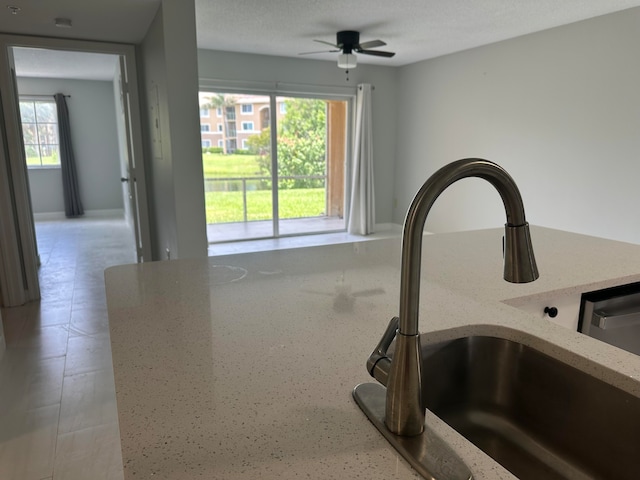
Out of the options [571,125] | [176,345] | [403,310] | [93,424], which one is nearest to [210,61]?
[571,125]

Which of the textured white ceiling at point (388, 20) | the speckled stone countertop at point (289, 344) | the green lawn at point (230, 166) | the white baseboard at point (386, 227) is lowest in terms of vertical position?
the white baseboard at point (386, 227)

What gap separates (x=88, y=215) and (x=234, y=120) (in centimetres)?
408

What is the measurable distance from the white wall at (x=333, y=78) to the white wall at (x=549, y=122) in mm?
545

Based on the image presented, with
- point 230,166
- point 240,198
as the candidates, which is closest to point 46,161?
point 230,166

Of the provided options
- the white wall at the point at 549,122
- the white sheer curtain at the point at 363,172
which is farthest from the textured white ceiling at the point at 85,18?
the white wall at the point at 549,122

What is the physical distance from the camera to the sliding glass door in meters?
5.77

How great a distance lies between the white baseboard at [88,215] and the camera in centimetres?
773

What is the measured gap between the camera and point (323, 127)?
6.34m

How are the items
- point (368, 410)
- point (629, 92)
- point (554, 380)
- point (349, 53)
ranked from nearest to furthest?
point (368, 410) → point (554, 380) → point (629, 92) → point (349, 53)

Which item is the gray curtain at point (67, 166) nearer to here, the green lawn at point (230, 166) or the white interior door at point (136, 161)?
the green lawn at point (230, 166)

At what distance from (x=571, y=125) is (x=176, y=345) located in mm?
4356

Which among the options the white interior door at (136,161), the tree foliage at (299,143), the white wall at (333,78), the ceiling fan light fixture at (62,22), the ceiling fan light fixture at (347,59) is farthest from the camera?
the tree foliage at (299,143)

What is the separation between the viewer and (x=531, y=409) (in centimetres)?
95

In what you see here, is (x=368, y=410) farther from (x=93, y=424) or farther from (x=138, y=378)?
(x=93, y=424)
